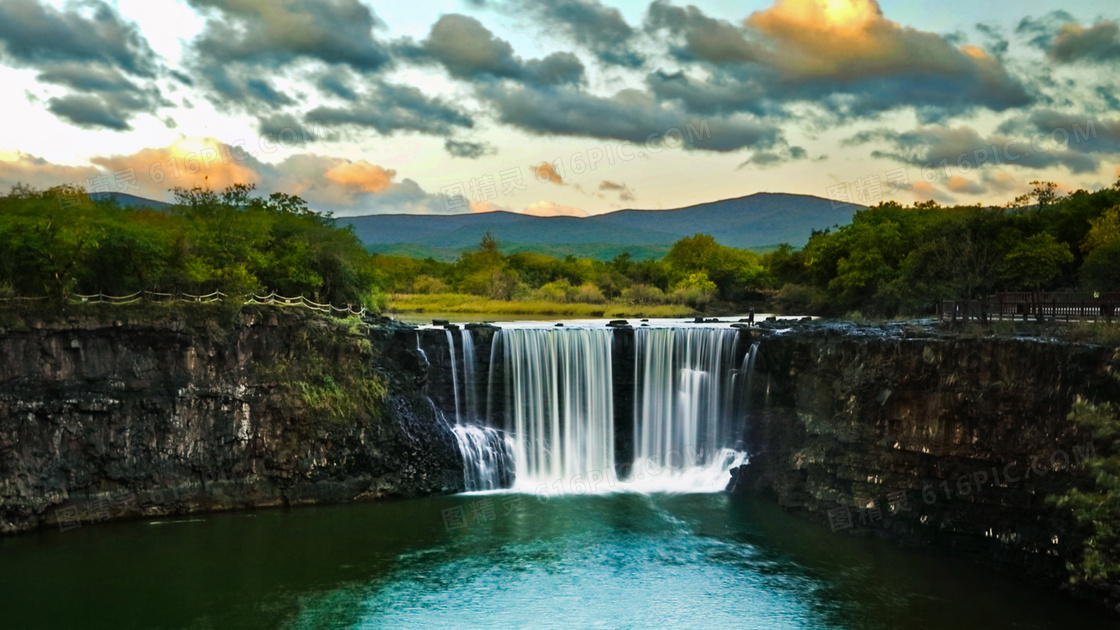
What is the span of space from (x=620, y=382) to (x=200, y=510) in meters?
15.8

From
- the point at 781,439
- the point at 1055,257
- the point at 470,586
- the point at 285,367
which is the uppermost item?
the point at 1055,257

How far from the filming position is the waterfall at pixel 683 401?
31.8 metres

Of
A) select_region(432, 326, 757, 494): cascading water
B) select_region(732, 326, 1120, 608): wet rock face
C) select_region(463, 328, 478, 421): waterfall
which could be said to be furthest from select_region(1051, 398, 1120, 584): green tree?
select_region(463, 328, 478, 421): waterfall

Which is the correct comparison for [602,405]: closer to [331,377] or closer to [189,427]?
[331,377]

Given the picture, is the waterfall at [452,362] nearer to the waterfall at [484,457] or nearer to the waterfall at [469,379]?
the waterfall at [469,379]

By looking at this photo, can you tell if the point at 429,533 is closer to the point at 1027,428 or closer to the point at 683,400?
the point at 683,400

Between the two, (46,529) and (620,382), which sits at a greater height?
(620,382)

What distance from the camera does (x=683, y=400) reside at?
Result: 106ft

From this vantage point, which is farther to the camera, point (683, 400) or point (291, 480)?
point (683, 400)

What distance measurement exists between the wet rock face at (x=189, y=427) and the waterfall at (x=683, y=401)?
7683 millimetres

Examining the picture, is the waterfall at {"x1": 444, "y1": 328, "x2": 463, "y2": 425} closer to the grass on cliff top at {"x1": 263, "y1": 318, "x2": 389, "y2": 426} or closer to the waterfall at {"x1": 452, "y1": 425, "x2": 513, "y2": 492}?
the waterfall at {"x1": 452, "y1": 425, "x2": 513, "y2": 492}

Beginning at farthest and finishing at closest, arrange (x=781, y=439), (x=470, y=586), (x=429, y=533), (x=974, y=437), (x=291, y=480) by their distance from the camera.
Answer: (x=781, y=439)
(x=291, y=480)
(x=429, y=533)
(x=974, y=437)
(x=470, y=586)

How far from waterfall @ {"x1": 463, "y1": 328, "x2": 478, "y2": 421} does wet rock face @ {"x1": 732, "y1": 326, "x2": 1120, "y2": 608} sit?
34.2 ft

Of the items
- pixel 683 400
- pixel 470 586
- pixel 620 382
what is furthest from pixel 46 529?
pixel 683 400
